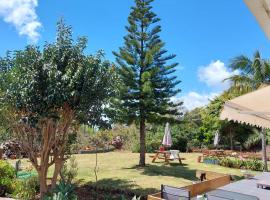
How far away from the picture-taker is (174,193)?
5059 millimetres

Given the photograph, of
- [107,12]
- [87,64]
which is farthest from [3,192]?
[107,12]

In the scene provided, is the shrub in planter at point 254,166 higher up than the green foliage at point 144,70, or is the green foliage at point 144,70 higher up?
the green foliage at point 144,70

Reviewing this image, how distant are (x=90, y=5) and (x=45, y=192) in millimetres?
5104

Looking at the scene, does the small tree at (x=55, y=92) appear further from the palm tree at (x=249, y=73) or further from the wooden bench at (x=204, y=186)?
the palm tree at (x=249, y=73)

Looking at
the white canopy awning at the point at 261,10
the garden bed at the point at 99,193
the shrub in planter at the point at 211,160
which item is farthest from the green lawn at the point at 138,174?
the white canopy awning at the point at 261,10

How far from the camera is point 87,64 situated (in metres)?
7.84

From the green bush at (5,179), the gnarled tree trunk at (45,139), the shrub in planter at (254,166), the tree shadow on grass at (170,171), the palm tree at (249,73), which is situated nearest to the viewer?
the gnarled tree trunk at (45,139)

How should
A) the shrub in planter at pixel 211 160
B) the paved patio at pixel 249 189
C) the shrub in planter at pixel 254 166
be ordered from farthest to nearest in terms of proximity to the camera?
the shrub in planter at pixel 211 160
the shrub in planter at pixel 254 166
the paved patio at pixel 249 189

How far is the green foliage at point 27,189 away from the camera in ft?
26.5

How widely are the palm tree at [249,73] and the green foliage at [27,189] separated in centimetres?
1156

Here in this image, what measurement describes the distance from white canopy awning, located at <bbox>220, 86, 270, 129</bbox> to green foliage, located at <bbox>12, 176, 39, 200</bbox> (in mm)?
5356

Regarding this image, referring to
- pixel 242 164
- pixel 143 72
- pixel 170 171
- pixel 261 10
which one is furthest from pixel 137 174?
pixel 261 10

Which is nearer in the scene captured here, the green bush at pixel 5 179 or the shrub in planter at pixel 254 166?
the green bush at pixel 5 179

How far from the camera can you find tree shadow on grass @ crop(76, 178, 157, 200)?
883cm
